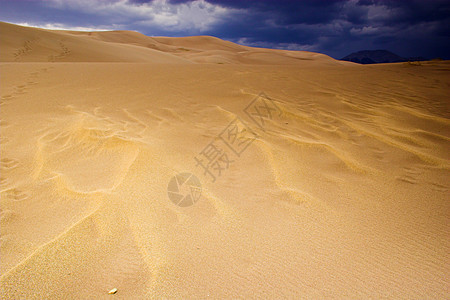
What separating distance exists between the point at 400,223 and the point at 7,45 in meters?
13.6

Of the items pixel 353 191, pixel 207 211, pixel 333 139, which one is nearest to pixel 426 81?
pixel 333 139

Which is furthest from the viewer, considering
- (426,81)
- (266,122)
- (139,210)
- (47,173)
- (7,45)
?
(7,45)

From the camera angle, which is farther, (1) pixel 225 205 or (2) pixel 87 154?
(2) pixel 87 154

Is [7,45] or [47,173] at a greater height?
[7,45]

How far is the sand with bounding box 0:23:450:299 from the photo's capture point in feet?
3.10

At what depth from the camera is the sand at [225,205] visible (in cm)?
94

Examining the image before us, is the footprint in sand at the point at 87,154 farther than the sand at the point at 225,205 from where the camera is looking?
Yes

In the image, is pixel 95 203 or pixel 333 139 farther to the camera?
pixel 333 139

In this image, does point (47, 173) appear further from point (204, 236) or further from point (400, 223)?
point (400, 223)

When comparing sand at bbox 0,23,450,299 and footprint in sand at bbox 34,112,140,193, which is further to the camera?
footprint in sand at bbox 34,112,140,193

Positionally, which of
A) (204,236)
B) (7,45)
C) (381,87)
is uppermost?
(7,45)

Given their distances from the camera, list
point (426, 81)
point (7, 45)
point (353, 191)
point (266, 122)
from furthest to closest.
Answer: point (7, 45), point (426, 81), point (266, 122), point (353, 191)

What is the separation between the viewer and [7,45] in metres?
9.64

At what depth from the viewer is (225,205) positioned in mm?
1401
